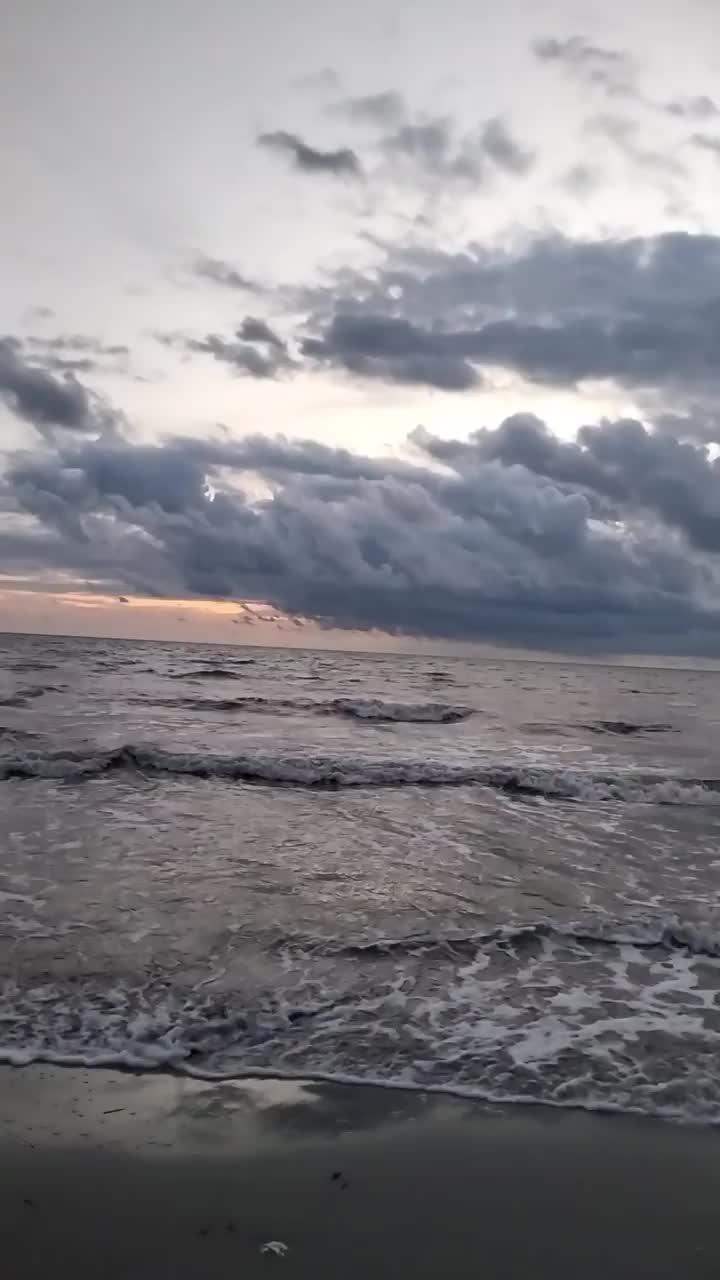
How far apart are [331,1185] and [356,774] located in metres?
13.7

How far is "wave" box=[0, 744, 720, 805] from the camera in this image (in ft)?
53.3

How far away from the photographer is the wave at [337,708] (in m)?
29.6

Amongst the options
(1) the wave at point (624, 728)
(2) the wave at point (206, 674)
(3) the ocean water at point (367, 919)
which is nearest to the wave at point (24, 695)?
(3) the ocean water at point (367, 919)

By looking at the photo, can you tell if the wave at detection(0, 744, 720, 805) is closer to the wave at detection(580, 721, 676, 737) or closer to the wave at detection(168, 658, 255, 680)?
the wave at detection(580, 721, 676, 737)

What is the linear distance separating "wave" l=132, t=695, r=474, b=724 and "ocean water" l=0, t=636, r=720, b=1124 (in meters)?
9.88

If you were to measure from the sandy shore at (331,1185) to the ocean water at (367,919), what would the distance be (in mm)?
321

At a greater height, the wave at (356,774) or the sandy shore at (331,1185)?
the sandy shore at (331,1185)

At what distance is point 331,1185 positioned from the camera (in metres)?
3.88

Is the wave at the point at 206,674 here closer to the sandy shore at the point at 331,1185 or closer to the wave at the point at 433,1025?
the wave at the point at 433,1025

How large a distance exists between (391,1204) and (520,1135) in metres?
0.92

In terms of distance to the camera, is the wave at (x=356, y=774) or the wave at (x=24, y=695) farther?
the wave at (x=24, y=695)

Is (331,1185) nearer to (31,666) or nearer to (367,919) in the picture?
(367,919)

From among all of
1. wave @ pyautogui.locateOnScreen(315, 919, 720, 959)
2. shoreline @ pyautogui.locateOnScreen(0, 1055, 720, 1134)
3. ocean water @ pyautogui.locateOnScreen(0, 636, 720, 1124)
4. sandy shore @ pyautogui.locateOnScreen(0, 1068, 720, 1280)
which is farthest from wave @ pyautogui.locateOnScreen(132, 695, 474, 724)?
sandy shore @ pyautogui.locateOnScreen(0, 1068, 720, 1280)

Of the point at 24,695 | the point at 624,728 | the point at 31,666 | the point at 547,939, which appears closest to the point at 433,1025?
the point at 547,939
